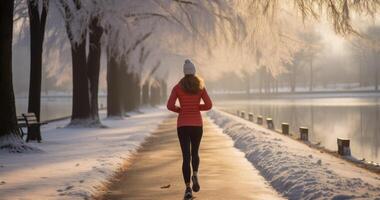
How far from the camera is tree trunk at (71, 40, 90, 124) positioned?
23500mm

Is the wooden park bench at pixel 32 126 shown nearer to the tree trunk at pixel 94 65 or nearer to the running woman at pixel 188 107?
the tree trunk at pixel 94 65

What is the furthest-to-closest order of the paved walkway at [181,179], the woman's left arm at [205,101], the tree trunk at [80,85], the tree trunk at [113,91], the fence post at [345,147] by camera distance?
1. the tree trunk at [113,91]
2. the tree trunk at [80,85]
3. the fence post at [345,147]
4. the paved walkway at [181,179]
5. the woman's left arm at [205,101]

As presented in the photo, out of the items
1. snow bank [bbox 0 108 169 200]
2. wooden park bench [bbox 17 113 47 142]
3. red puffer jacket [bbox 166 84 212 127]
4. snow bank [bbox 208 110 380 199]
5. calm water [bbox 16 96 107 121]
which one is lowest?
calm water [bbox 16 96 107 121]

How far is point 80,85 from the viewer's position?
23.7 metres

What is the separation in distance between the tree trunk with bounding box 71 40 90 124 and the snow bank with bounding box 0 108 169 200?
21.1ft

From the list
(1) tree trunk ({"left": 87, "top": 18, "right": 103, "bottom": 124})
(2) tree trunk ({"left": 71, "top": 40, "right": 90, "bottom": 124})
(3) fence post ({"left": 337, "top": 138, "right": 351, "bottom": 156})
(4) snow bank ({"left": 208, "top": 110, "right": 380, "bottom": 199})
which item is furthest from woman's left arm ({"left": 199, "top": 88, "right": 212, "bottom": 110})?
(1) tree trunk ({"left": 87, "top": 18, "right": 103, "bottom": 124})

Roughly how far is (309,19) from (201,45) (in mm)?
11623

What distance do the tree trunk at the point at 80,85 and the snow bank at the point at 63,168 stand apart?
6441 millimetres

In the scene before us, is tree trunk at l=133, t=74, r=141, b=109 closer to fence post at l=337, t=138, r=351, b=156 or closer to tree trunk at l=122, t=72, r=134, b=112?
tree trunk at l=122, t=72, r=134, b=112

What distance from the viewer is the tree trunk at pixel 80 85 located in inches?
925

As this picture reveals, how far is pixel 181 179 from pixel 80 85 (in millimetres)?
14698

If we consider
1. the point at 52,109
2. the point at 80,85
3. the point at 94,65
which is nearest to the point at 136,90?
the point at 94,65

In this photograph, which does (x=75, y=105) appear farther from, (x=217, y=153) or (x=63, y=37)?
(x=217, y=153)

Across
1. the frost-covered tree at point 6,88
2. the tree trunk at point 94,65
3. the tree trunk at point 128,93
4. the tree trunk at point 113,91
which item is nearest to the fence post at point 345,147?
the frost-covered tree at point 6,88
